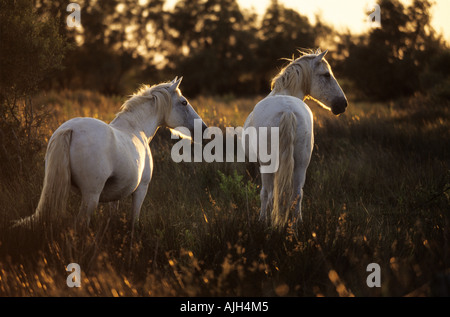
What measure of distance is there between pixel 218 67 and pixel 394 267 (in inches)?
1451

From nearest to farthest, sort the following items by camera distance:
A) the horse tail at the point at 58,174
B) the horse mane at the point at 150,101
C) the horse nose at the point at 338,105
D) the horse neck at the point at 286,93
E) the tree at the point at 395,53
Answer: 1. the horse tail at the point at 58,174
2. the horse mane at the point at 150,101
3. the horse neck at the point at 286,93
4. the horse nose at the point at 338,105
5. the tree at the point at 395,53

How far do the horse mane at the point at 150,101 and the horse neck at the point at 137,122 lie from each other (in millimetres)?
18

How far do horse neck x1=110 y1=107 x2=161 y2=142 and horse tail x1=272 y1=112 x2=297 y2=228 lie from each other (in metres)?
1.59

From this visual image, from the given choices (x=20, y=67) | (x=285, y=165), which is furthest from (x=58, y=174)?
(x=20, y=67)

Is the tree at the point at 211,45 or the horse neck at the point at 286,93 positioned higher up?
the tree at the point at 211,45

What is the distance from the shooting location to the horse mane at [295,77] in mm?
6242

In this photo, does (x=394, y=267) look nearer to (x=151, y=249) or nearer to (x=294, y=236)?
(x=294, y=236)

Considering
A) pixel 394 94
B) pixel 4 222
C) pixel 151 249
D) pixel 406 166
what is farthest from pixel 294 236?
pixel 394 94

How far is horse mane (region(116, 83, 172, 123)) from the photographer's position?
206 inches

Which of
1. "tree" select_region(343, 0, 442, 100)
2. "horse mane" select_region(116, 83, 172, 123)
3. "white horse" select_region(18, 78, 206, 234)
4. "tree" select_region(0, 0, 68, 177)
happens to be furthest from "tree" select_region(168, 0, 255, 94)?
"white horse" select_region(18, 78, 206, 234)

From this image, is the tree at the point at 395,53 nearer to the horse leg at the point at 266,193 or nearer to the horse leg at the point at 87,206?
the horse leg at the point at 266,193

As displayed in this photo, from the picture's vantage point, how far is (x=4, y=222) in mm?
4266

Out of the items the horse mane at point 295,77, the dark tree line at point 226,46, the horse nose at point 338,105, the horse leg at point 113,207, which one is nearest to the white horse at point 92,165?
the horse leg at point 113,207
